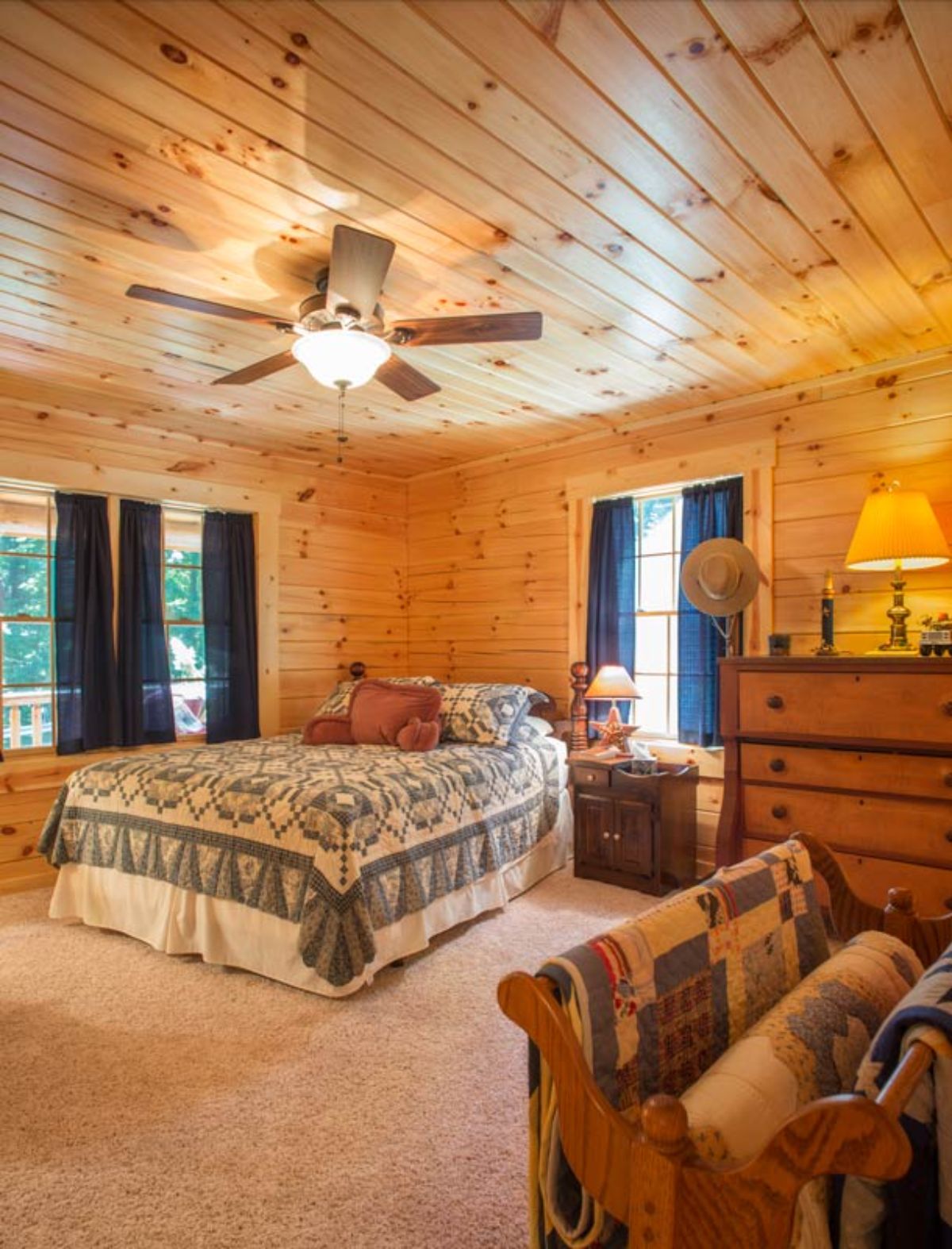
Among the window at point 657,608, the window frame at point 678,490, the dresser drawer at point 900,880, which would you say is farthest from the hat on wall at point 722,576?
the dresser drawer at point 900,880

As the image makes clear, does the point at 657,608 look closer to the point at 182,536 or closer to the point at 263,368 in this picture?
the point at 263,368

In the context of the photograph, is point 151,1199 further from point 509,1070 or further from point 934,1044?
point 934,1044

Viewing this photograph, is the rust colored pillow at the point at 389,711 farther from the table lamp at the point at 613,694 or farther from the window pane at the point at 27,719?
the window pane at the point at 27,719

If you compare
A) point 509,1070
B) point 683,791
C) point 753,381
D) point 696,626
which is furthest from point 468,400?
point 509,1070

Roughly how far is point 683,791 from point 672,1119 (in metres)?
2.97

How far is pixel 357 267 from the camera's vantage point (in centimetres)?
193

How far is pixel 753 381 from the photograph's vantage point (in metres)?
3.49

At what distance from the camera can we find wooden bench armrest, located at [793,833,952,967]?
1.45 metres

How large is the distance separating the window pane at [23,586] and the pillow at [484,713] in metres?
2.18

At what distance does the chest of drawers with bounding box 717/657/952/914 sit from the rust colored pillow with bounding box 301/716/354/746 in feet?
6.28

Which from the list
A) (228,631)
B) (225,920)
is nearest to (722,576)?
(225,920)

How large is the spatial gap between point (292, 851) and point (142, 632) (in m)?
2.06

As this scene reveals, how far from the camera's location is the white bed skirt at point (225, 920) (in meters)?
2.57

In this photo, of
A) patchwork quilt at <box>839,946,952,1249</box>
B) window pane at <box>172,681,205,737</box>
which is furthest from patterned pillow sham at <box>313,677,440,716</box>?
patchwork quilt at <box>839,946,952,1249</box>
